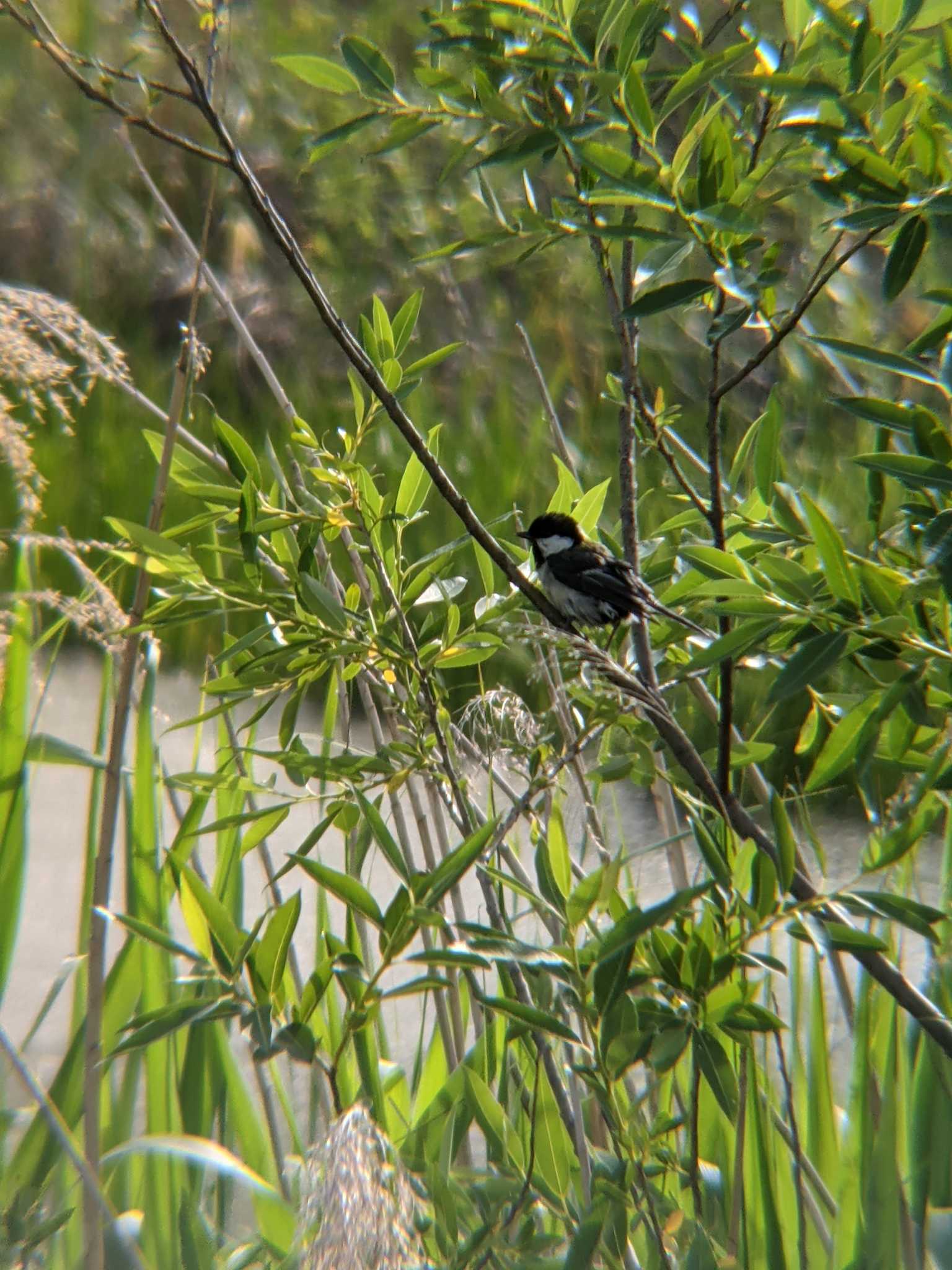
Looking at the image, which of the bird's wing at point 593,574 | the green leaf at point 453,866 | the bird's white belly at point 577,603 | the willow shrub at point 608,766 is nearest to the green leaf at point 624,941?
the willow shrub at point 608,766

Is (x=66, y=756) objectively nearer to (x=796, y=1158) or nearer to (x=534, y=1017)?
(x=534, y=1017)

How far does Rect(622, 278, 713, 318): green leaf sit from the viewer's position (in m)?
0.85

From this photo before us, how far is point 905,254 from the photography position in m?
0.86

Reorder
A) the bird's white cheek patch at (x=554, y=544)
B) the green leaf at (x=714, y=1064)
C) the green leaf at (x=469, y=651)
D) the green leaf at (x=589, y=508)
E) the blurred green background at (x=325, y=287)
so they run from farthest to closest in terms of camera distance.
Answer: the blurred green background at (x=325, y=287), the bird's white cheek patch at (x=554, y=544), the green leaf at (x=589, y=508), the green leaf at (x=469, y=651), the green leaf at (x=714, y=1064)

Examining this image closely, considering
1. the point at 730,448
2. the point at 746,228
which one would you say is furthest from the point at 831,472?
the point at 746,228

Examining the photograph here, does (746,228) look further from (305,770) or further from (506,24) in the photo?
(305,770)

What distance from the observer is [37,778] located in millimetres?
3348

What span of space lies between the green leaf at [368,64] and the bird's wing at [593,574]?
42 centimetres

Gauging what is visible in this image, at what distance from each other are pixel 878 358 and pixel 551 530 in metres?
1.07

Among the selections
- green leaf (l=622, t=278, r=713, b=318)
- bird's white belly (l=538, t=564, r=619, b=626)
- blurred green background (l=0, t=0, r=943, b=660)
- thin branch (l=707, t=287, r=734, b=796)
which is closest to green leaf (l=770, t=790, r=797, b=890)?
thin branch (l=707, t=287, r=734, b=796)

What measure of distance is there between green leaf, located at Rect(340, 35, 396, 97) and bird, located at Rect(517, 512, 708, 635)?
1.39 ft

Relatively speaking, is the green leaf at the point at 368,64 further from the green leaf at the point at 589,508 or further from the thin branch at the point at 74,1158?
the thin branch at the point at 74,1158

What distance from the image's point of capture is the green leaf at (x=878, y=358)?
32.1 inches

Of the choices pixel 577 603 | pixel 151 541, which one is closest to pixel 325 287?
pixel 577 603
